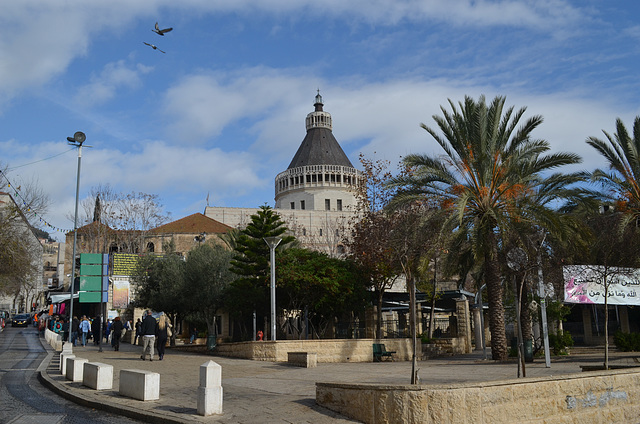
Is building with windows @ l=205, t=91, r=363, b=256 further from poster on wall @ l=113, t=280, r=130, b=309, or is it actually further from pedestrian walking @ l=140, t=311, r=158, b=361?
pedestrian walking @ l=140, t=311, r=158, b=361

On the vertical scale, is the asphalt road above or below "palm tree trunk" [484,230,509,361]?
below

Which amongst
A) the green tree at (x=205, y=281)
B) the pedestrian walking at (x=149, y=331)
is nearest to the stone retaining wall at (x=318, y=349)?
the pedestrian walking at (x=149, y=331)

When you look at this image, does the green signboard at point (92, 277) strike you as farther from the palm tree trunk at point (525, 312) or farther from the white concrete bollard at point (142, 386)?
the palm tree trunk at point (525, 312)

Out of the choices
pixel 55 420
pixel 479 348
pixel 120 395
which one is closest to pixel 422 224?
pixel 120 395

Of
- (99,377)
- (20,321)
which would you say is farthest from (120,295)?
(99,377)

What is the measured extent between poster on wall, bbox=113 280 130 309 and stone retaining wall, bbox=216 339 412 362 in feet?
65.1

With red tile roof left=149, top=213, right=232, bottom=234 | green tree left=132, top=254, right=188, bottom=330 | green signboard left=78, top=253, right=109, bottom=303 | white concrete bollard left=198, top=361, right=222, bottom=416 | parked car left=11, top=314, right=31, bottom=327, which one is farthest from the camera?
red tile roof left=149, top=213, right=232, bottom=234

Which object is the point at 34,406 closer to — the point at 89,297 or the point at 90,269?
the point at 89,297

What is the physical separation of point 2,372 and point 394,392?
13.0 m

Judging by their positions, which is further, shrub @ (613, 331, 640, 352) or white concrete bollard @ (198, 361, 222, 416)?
shrub @ (613, 331, 640, 352)

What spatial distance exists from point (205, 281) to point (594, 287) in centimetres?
1834

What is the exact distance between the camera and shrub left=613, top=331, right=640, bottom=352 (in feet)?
81.8

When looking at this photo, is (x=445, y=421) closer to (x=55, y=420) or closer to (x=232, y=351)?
(x=55, y=420)

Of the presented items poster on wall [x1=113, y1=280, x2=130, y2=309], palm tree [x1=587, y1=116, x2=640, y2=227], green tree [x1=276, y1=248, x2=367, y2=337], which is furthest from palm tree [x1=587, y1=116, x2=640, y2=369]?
poster on wall [x1=113, y1=280, x2=130, y2=309]
